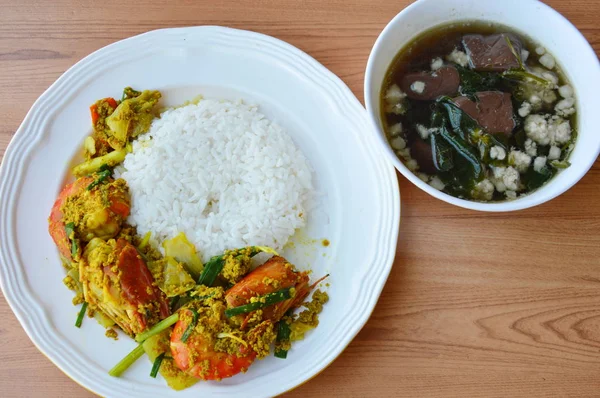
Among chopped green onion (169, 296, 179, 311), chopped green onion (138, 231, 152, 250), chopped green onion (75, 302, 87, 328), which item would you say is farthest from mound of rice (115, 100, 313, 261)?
chopped green onion (75, 302, 87, 328)

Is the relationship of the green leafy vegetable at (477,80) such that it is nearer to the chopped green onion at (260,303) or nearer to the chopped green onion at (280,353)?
the chopped green onion at (260,303)

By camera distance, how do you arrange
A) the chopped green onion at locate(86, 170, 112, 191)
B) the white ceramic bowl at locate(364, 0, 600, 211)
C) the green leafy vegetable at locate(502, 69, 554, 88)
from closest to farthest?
1. the white ceramic bowl at locate(364, 0, 600, 211)
2. the green leafy vegetable at locate(502, 69, 554, 88)
3. the chopped green onion at locate(86, 170, 112, 191)

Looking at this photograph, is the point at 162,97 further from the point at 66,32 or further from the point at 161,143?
the point at 66,32

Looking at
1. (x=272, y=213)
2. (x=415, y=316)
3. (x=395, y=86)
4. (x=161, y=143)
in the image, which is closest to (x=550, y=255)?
(x=415, y=316)

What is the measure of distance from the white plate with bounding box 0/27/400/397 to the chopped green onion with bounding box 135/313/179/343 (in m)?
0.07

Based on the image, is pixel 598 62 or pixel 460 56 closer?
pixel 598 62

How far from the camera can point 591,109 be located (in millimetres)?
1639

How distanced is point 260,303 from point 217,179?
1.48 ft

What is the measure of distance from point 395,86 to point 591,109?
55cm

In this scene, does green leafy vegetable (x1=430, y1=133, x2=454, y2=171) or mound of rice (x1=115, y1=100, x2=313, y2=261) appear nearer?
green leafy vegetable (x1=430, y1=133, x2=454, y2=171)

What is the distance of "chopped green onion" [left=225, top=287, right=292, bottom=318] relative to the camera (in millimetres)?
1677

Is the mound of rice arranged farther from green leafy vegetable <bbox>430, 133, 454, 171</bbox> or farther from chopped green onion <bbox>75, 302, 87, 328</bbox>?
green leafy vegetable <bbox>430, 133, 454, 171</bbox>

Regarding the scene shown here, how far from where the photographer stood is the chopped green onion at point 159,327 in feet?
5.64

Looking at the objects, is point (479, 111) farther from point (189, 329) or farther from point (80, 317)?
point (80, 317)
